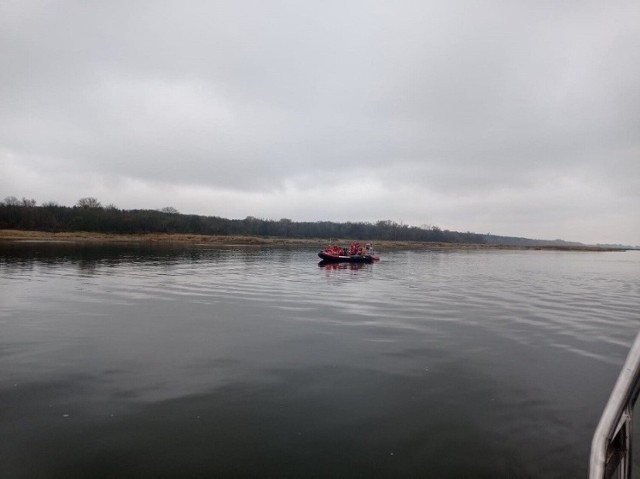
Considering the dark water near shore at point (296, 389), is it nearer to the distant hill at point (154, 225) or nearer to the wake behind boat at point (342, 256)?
the wake behind boat at point (342, 256)

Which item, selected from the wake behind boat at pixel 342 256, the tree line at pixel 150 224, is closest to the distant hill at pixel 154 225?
the tree line at pixel 150 224

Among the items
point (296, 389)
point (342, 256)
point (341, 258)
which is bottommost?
point (296, 389)

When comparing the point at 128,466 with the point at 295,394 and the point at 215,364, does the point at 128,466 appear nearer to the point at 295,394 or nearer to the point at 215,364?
the point at 295,394

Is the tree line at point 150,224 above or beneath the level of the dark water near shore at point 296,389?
above

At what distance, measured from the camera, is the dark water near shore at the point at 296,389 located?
5.59m

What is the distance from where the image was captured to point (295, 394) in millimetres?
7758

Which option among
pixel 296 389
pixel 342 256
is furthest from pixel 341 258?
pixel 296 389

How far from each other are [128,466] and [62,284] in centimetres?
2006

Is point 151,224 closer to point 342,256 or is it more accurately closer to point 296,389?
point 342,256

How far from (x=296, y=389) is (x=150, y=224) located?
5121 inches

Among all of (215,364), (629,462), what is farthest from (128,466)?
(629,462)

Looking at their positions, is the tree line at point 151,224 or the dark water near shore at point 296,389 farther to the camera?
the tree line at point 151,224

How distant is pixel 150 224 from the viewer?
5022 inches

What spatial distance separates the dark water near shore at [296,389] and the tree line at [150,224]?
113 m
